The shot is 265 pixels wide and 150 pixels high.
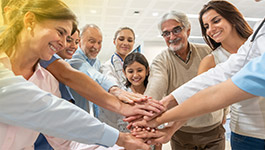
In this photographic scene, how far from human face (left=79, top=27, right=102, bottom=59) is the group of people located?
0.01m

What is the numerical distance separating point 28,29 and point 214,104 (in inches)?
40.1

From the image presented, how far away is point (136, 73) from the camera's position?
2.02 metres

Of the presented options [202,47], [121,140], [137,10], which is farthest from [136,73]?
[137,10]

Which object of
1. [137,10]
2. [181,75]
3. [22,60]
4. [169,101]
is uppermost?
[137,10]

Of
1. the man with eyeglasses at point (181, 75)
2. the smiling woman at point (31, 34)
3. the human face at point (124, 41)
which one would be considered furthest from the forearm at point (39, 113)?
the human face at point (124, 41)

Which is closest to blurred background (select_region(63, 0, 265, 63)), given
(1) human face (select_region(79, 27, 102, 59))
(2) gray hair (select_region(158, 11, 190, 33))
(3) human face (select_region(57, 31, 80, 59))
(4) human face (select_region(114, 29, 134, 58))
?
(4) human face (select_region(114, 29, 134, 58))

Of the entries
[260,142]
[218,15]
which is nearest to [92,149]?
[260,142]

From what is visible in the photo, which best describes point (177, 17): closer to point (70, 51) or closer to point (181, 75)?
point (181, 75)

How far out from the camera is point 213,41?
162 cm

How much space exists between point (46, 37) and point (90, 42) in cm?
111

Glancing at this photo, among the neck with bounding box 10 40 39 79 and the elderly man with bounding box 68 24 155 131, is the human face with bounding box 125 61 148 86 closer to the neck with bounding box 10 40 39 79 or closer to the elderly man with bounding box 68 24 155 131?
the elderly man with bounding box 68 24 155 131

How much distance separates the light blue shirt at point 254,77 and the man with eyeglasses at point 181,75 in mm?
824

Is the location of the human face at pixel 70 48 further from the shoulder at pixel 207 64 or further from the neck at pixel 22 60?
the shoulder at pixel 207 64

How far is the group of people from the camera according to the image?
78cm
